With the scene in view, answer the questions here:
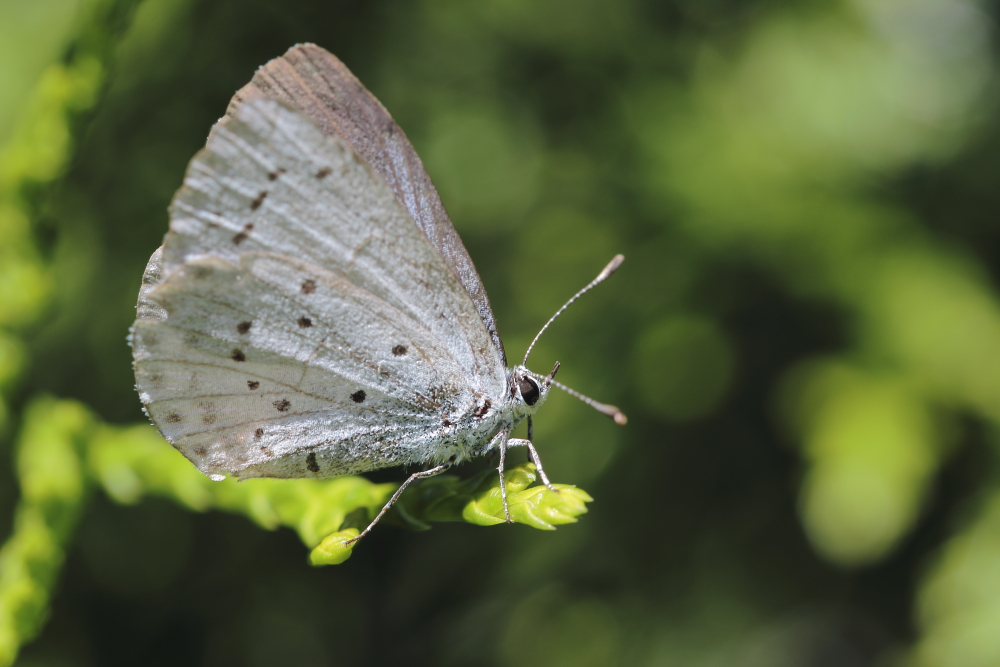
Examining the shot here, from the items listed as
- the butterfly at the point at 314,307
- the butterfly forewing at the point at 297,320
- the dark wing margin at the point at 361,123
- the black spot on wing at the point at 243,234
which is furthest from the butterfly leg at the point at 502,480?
the black spot on wing at the point at 243,234

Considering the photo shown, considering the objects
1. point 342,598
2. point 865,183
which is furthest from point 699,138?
point 342,598

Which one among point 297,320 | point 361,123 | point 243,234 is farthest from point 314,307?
point 361,123

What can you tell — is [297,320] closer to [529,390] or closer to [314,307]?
[314,307]

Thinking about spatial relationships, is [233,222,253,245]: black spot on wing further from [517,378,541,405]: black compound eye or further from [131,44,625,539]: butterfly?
[517,378,541,405]: black compound eye

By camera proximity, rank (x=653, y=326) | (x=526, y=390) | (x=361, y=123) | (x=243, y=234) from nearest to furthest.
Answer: (x=243, y=234) < (x=361, y=123) < (x=526, y=390) < (x=653, y=326)

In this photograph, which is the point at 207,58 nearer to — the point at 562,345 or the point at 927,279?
the point at 562,345
